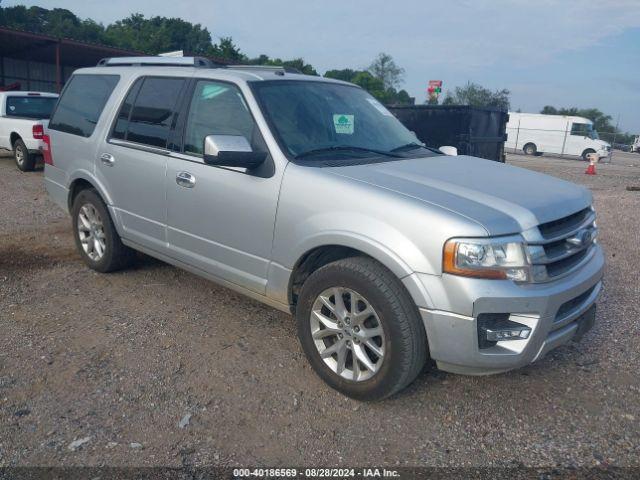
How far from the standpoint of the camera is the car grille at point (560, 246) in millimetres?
2922

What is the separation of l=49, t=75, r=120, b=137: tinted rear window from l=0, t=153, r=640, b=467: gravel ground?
156 cm

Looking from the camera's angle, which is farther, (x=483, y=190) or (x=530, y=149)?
(x=530, y=149)

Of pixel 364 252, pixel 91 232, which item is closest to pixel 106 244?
pixel 91 232

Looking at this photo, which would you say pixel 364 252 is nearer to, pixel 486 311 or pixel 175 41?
pixel 486 311

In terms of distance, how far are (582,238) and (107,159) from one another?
374 centimetres

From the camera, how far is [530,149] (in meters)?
33.4

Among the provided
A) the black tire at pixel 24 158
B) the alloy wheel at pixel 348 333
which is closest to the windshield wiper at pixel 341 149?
the alloy wheel at pixel 348 333

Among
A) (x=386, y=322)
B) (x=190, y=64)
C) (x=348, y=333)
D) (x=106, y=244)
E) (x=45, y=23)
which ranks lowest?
(x=106, y=244)

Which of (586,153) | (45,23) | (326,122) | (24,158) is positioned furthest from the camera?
(45,23)

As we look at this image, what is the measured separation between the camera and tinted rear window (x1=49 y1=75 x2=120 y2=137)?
5074 millimetres

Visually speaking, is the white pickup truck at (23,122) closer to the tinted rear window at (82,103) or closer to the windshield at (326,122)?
the tinted rear window at (82,103)

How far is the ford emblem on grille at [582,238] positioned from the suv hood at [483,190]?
0.46ft

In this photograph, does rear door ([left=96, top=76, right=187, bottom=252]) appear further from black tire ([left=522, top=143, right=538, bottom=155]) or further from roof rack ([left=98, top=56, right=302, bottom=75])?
black tire ([left=522, top=143, right=538, bottom=155])

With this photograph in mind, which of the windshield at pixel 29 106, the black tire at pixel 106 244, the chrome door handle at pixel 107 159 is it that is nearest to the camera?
the chrome door handle at pixel 107 159
